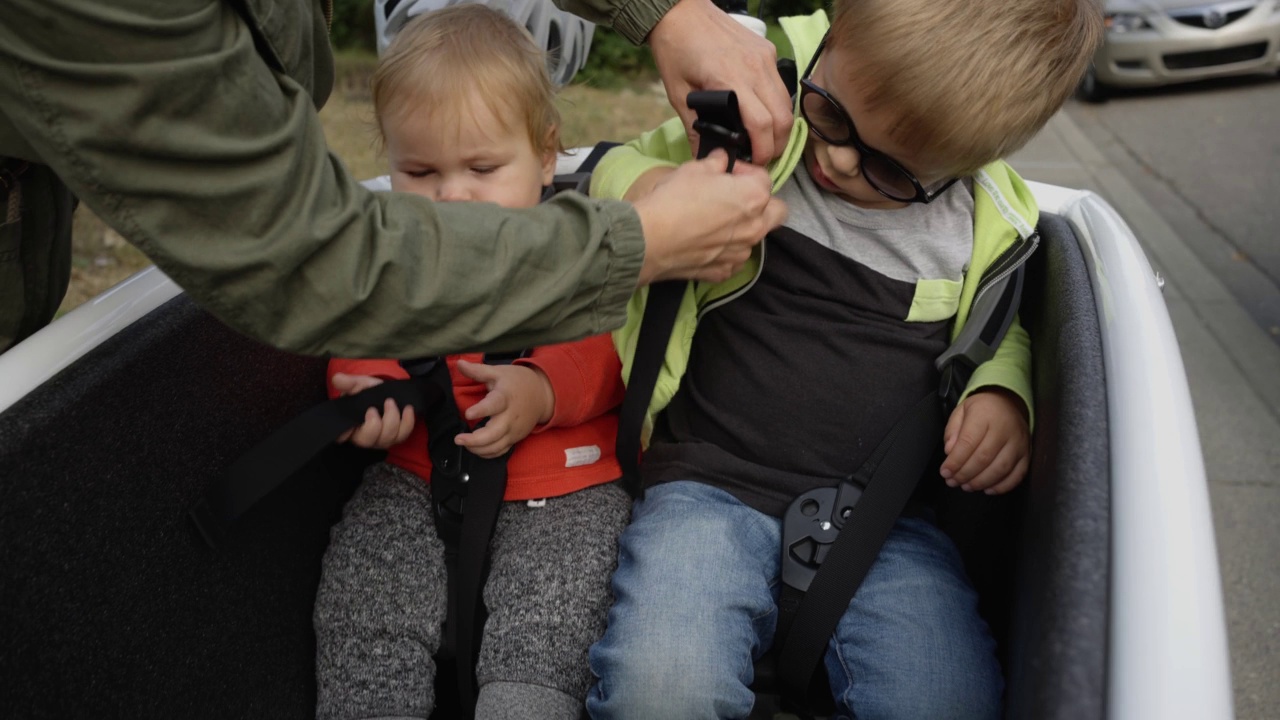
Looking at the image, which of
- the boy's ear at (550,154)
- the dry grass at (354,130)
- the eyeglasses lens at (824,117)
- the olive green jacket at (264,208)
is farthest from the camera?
the dry grass at (354,130)

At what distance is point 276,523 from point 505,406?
0.36 metres

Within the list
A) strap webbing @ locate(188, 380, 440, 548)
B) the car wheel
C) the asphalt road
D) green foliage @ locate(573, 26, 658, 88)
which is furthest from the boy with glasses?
the car wheel

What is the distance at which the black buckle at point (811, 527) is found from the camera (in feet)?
4.48

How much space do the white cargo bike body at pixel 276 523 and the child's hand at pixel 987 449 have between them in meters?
0.07

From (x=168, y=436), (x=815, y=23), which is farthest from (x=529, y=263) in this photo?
(x=815, y=23)

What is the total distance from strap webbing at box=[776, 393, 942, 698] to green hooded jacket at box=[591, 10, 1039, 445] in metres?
0.12

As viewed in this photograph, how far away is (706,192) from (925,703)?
2.25 ft

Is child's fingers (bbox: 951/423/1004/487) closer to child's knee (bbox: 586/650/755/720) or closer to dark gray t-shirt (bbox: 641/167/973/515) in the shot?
dark gray t-shirt (bbox: 641/167/973/515)

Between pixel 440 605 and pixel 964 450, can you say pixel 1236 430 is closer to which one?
pixel 964 450

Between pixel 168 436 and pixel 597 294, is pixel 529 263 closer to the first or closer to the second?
pixel 597 294

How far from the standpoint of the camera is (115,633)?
108cm

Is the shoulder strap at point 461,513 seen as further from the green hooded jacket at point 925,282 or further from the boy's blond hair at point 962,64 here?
the boy's blond hair at point 962,64

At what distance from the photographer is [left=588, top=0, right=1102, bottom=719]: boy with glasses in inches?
47.6

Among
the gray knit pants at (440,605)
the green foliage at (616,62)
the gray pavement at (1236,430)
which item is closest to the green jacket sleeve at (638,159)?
the gray knit pants at (440,605)
